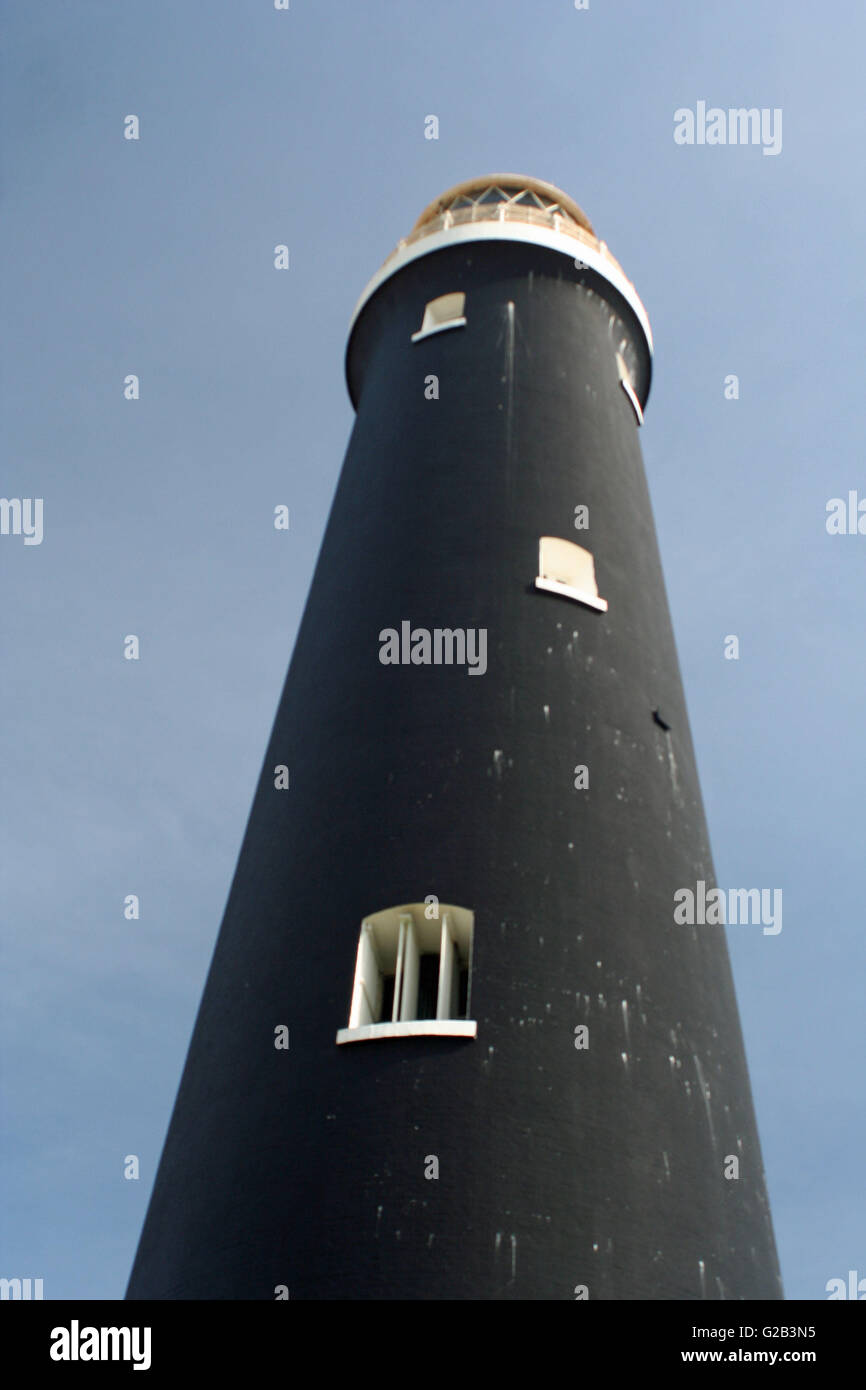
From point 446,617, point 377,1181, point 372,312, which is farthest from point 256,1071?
point 372,312

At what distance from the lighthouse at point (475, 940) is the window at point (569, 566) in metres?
0.03

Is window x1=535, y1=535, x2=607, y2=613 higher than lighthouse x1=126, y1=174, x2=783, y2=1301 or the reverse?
higher

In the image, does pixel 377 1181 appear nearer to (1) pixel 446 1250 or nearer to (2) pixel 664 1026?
(1) pixel 446 1250

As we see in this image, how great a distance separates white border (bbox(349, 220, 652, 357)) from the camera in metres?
21.1

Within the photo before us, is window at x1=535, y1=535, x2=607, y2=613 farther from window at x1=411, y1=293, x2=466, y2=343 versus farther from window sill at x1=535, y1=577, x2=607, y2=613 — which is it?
window at x1=411, y1=293, x2=466, y2=343

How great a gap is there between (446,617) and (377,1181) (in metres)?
Result: 6.83

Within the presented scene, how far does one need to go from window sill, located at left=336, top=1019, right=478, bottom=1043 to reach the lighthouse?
0.03m

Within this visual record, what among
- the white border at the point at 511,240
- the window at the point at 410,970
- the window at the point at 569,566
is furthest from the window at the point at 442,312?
the window at the point at 410,970

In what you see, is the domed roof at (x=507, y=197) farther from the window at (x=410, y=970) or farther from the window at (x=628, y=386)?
the window at (x=410, y=970)

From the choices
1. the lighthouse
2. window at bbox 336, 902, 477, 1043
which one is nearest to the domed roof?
the lighthouse

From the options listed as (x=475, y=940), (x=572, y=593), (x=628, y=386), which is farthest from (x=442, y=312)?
(x=475, y=940)

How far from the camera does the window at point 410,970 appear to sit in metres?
12.2

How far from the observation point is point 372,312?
22.3 m

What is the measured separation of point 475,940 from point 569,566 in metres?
6.17
